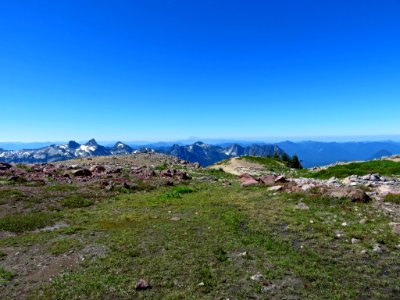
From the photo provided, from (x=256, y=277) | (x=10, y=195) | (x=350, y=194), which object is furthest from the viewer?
(x=10, y=195)

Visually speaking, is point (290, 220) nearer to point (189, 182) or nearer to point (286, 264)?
point (286, 264)

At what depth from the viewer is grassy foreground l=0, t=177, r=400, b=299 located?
1023 centimetres

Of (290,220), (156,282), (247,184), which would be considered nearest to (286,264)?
(156,282)

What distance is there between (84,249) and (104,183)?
56.8 ft

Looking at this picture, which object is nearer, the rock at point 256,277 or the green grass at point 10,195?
the rock at point 256,277

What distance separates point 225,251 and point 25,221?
12.4 m

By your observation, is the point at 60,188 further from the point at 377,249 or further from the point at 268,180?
the point at 377,249

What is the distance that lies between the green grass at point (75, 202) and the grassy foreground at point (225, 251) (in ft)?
4.24

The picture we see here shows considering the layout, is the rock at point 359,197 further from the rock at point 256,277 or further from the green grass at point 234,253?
the rock at point 256,277

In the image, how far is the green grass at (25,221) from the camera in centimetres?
1731

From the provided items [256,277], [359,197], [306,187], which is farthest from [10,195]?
[359,197]

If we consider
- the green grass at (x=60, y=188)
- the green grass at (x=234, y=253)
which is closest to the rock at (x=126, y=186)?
the green grass at (x=60, y=188)

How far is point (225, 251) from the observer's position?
13.5 m

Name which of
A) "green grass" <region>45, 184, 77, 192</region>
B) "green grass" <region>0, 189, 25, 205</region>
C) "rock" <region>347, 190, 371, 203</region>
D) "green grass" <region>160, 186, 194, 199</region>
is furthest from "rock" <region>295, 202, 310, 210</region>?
"green grass" <region>0, 189, 25, 205</region>
